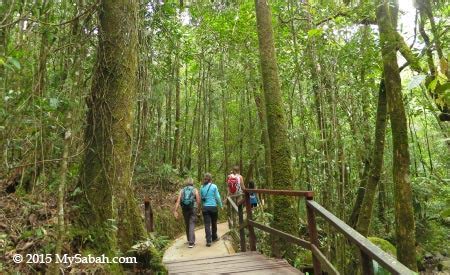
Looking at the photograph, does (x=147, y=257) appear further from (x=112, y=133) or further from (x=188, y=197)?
(x=188, y=197)

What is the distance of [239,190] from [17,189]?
24.3 ft

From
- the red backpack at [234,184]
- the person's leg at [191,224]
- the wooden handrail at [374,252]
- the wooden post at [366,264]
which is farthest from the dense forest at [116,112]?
the red backpack at [234,184]

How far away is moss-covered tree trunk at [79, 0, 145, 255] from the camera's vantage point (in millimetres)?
5555

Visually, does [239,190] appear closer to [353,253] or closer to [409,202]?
[353,253]

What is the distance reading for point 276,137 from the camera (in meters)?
7.60

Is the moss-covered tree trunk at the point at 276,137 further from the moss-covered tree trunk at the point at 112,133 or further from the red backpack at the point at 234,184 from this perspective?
the red backpack at the point at 234,184

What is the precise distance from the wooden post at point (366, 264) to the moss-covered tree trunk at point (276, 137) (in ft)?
14.6

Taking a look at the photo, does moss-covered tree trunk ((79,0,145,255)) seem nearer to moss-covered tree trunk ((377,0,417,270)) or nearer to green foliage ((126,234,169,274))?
green foliage ((126,234,169,274))

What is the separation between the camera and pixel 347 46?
9172 mm

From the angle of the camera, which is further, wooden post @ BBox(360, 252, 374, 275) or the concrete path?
the concrete path

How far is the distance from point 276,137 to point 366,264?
4798 mm

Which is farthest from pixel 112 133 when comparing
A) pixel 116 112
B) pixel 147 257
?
pixel 147 257

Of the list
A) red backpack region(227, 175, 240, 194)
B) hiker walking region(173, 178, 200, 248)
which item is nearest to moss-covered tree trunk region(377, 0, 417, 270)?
hiker walking region(173, 178, 200, 248)

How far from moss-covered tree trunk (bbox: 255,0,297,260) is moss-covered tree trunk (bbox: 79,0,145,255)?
8.68 ft
